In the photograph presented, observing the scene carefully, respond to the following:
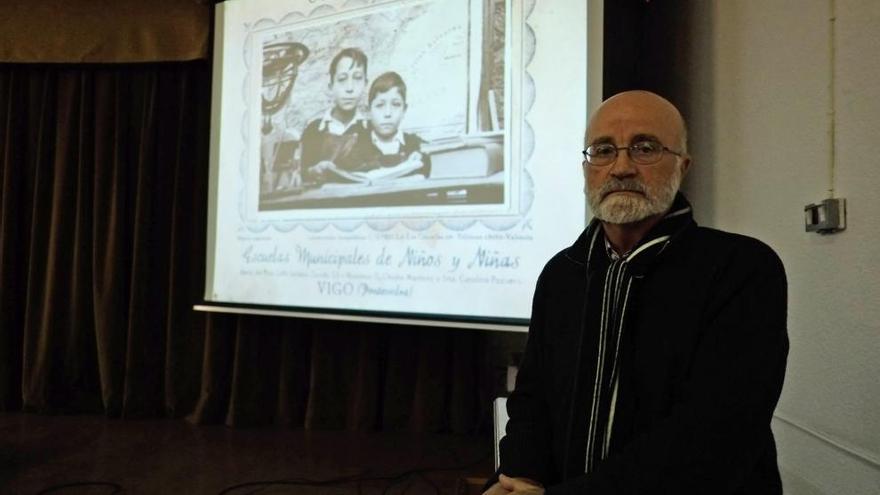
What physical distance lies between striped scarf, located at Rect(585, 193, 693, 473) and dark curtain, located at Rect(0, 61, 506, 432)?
1519mm

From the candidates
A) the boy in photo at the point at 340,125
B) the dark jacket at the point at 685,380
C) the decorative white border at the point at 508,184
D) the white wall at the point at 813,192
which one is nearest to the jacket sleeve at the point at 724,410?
the dark jacket at the point at 685,380

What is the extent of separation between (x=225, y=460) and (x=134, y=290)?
1.02 meters

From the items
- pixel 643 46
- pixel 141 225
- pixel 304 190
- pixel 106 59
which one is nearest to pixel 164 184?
pixel 141 225

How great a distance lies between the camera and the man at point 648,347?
2.47ft

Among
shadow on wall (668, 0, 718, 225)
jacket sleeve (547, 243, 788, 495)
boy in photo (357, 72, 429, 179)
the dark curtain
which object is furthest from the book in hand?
jacket sleeve (547, 243, 788, 495)

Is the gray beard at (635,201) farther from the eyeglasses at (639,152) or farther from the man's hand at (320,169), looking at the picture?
the man's hand at (320,169)

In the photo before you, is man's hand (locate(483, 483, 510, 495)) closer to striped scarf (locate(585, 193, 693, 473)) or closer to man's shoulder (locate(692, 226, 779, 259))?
striped scarf (locate(585, 193, 693, 473))

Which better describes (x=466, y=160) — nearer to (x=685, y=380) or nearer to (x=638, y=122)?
(x=638, y=122)

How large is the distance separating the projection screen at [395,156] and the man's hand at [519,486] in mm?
838

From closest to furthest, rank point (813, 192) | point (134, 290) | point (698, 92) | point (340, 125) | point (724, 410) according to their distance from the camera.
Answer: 1. point (724, 410)
2. point (813, 192)
3. point (698, 92)
4. point (340, 125)
5. point (134, 290)

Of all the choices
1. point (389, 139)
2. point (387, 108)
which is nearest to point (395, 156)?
point (389, 139)

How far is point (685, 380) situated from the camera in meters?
0.82

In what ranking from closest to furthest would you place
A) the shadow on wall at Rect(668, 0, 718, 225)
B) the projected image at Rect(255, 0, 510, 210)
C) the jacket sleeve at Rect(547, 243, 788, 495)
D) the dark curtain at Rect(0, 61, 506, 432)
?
the jacket sleeve at Rect(547, 243, 788, 495), the shadow on wall at Rect(668, 0, 718, 225), the projected image at Rect(255, 0, 510, 210), the dark curtain at Rect(0, 61, 506, 432)

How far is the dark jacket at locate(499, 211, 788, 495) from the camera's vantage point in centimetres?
75
